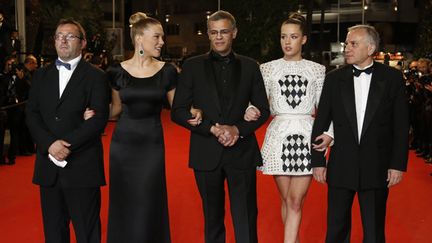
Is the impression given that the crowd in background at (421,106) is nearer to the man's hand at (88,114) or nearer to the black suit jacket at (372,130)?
the black suit jacket at (372,130)

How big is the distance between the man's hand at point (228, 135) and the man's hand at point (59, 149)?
2.88 ft

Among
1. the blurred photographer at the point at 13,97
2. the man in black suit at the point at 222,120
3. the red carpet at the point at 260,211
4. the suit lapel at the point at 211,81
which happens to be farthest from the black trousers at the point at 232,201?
the blurred photographer at the point at 13,97

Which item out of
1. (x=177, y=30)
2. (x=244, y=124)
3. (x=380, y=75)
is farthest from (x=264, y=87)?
(x=177, y=30)

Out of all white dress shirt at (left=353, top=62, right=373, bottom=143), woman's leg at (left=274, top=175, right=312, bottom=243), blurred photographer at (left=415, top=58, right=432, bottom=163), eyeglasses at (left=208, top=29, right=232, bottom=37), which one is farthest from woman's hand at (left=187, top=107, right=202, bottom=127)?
blurred photographer at (left=415, top=58, right=432, bottom=163)

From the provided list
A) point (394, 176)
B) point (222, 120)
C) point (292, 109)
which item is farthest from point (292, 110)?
point (394, 176)

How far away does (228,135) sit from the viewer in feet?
12.2

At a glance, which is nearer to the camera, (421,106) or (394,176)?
(394,176)

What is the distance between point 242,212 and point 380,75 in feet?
3.76

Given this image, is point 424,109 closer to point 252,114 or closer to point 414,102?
point 414,102

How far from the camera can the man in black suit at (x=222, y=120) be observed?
12.5 ft

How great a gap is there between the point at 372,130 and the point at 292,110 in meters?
0.67

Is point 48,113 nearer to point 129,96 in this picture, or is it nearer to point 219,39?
point 129,96

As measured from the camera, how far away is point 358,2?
29016 millimetres

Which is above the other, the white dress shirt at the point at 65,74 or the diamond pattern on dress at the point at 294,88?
the white dress shirt at the point at 65,74
